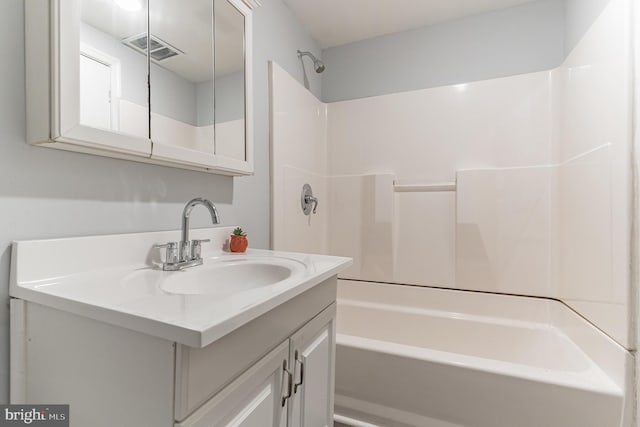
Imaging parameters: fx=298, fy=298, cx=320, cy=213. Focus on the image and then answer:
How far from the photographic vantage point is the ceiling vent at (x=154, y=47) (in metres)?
0.85

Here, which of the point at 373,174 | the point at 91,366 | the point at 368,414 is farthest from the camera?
the point at 373,174

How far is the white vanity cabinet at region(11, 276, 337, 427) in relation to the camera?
0.47 m

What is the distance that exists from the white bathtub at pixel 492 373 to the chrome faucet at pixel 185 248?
73cm

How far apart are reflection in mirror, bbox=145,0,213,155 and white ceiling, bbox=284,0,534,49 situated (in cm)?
90

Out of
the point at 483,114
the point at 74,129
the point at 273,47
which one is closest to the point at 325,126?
the point at 273,47

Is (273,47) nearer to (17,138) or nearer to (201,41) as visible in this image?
(201,41)

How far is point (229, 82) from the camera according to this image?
1217 millimetres

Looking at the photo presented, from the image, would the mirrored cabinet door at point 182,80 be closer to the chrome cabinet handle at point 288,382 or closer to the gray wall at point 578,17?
the chrome cabinet handle at point 288,382

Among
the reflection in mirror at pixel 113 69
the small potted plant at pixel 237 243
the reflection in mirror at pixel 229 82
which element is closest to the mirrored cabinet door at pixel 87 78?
the reflection in mirror at pixel 113 69

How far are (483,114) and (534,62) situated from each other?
1.25 ft

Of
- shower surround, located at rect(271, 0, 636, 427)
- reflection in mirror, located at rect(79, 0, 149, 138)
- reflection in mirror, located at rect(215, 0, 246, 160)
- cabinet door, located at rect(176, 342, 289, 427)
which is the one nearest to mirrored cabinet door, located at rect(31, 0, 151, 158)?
reflection in mirror, located at rect(79, 0, 149, 138)

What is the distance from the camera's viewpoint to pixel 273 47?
1.61 meters

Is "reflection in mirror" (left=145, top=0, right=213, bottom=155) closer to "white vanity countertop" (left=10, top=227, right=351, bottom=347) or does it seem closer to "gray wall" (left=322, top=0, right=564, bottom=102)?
"white vanity countertop" (left=10, top=227, right=351, bottom=347)

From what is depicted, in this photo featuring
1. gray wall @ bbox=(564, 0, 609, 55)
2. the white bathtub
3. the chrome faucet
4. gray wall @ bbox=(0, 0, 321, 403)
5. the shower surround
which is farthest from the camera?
gray wall @ bbox=(564, 0, 609, 55)
